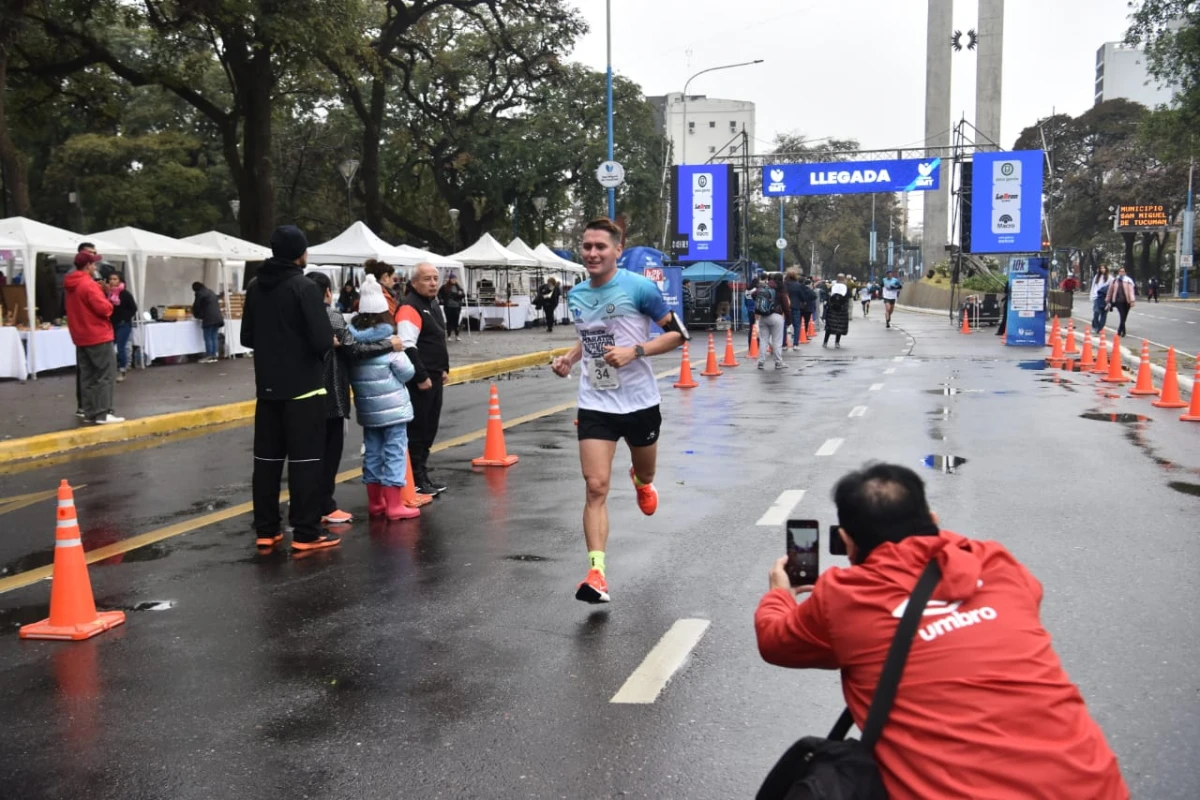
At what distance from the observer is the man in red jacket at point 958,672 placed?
2334 millimetres

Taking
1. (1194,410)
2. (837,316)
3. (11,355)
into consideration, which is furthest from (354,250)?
(1194,410)

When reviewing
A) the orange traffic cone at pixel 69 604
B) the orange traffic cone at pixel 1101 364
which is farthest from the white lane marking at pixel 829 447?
the orange traffic cone at pixel 1101 364

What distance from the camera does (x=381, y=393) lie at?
7758mm

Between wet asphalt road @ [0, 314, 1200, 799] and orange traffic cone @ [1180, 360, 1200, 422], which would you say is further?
orange traffic cone @ [1180, 360, 1200, 422]

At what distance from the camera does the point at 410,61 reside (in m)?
34.7

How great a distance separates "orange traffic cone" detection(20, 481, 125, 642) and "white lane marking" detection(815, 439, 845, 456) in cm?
679

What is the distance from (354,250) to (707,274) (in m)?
12.7

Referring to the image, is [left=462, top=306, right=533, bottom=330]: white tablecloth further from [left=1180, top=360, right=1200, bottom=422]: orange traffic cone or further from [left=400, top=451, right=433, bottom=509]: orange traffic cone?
[left=400, top=451, right=433, bottom=509]: orange traffic cone

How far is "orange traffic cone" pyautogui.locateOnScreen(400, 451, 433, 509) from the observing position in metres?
8.30

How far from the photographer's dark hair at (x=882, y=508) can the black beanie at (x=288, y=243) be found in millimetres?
4871

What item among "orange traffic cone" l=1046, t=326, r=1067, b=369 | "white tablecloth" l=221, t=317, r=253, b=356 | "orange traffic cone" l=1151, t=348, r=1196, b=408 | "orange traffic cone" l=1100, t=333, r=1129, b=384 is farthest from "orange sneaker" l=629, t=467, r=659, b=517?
"white tablecloth" l=221, t=317, r=253, b=356

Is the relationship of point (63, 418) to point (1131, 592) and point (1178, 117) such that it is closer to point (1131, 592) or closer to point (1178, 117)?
point (1131, 592)

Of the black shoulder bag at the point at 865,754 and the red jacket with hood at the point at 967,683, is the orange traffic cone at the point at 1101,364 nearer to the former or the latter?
the red jacket with hood at the point at 967,683

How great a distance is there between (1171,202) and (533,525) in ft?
264
